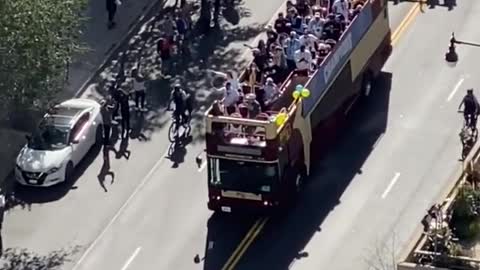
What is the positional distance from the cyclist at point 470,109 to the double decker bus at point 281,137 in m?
3.43

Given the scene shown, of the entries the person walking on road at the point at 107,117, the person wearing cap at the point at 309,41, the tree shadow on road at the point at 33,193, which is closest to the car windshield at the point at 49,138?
the tree shadow on road at the point at 33,193

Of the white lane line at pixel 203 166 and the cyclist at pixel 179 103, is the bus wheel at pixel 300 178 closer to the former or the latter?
the white lane line at pixel 203 166

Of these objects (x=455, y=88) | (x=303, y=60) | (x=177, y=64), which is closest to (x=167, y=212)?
(x=303, y=60)

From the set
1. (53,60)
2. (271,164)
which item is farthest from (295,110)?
(53,60)

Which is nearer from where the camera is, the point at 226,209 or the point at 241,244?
the point at 241,244

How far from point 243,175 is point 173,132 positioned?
6.17m

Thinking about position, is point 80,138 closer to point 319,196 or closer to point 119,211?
point 119,211

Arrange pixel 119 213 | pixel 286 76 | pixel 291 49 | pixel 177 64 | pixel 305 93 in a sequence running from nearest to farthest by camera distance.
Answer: pixel 305 93 → pixel 119 213 → pixel 286 76 → pixel 291 49 → pixel 177 64

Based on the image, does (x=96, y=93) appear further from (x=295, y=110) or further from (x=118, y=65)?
(x=295, y=110)

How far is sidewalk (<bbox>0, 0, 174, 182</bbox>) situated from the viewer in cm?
5538

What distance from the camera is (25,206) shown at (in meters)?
52.8

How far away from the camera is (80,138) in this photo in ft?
177

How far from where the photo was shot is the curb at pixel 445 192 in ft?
147

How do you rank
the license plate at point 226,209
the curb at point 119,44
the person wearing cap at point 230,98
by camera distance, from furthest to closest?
the curb at point 119,44
the person wearing cap at point 230,98
the license plate at point 226,209
